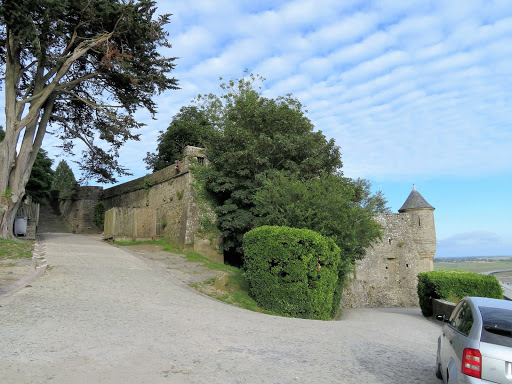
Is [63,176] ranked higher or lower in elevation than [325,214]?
higher

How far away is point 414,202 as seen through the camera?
2669cm

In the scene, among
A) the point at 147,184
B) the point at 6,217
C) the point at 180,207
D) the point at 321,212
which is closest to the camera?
the point at 321,212

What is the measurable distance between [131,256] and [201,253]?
3.77 metres

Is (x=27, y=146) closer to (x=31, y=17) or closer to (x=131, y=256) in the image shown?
(x=31, y=17)

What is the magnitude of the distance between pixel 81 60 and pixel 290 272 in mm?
A: 17090

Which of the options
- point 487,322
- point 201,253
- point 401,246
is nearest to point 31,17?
point 201,253

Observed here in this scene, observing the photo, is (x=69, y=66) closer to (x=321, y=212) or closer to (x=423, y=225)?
(x=321, y=212)

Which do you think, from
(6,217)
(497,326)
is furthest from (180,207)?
(497,326)

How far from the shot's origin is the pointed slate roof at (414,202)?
86.3ft

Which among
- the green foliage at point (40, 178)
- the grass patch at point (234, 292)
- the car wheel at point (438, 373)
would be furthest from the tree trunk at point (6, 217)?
the car wheel at point (438, 373)

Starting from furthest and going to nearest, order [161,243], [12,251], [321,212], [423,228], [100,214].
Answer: [100,214]
[423,228]
[161,243]
[321,212]
[12,251]

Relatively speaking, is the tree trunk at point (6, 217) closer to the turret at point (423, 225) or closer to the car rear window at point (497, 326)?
the car rear window at point (497, 326)

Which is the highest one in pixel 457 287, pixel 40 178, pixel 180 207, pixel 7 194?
pixel 40 178

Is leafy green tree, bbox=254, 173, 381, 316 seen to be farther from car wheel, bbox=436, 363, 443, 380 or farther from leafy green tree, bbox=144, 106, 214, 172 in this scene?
leafy green tree, bbox=144, 106, 214, 172
